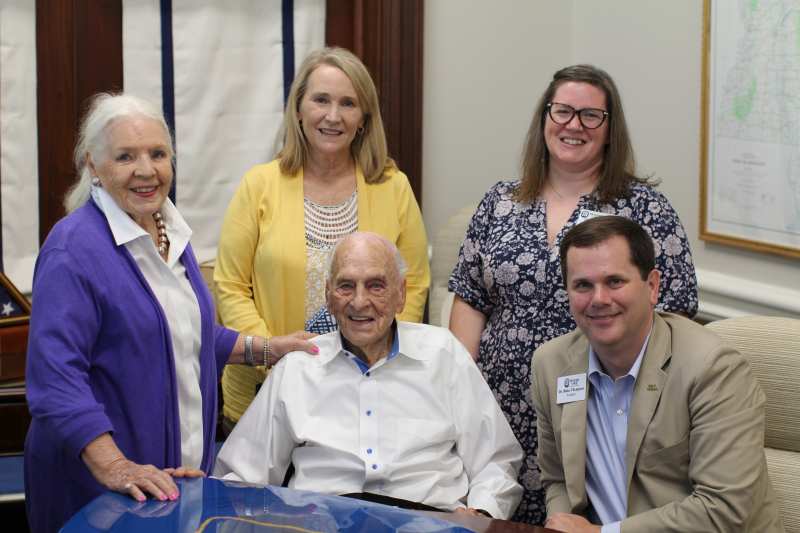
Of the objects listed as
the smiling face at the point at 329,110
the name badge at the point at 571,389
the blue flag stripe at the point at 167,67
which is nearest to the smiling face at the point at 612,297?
the name badge at the point at 571,389

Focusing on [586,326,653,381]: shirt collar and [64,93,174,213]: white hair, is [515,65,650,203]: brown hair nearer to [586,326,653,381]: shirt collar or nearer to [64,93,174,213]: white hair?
[586,326,653,381]: shirt collar

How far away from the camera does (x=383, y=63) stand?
4535 mm

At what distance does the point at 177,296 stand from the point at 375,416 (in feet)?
2.01

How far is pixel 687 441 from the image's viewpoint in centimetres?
246

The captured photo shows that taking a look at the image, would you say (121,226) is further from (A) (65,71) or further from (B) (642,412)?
(A) (65,71)

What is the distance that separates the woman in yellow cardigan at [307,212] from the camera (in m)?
3.42

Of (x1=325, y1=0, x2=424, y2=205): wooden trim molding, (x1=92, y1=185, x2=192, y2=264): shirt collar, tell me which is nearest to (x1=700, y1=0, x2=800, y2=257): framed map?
(x1=325, y1=0, x2=424, y2=205): wooden trim molding

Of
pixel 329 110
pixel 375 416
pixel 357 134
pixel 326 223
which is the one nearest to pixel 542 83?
pixel 357 134

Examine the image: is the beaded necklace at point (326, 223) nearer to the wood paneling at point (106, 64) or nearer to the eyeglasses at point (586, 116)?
the eyeglasses at point (586, 116)

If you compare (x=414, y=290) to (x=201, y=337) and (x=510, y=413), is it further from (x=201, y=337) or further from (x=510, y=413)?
(x=201, y=337)

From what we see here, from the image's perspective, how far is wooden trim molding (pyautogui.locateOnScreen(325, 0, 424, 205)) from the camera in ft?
14.8

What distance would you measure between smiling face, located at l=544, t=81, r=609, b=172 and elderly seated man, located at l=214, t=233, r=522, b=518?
0.60 m

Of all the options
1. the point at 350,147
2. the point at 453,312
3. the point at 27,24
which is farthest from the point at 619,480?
the point at 27,24

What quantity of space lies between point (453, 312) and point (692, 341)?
102 cm
